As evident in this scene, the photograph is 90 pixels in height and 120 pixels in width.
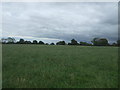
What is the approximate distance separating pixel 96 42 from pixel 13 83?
40.3 meters

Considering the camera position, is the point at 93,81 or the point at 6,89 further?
the point at 93,81

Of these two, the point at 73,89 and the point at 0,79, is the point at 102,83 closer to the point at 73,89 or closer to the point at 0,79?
the point at 73,89

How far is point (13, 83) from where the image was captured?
2.29 metres

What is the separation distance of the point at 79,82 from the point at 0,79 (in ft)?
7.58

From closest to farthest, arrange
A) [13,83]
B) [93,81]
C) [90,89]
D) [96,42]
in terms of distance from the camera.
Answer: [90,89] → [13,83] → [93,81] → [96,42]

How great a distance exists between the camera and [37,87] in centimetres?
218

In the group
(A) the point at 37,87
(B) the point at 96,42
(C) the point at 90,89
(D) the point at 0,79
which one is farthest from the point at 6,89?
(B) the point at 96,42

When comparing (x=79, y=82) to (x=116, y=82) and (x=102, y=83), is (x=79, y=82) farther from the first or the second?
(x=116, y=82)

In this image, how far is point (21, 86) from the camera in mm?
2172

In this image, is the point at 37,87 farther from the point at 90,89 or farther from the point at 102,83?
the point at 102,83

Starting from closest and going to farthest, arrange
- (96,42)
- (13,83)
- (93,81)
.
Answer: (13,83)
(93,81)
(96,42)

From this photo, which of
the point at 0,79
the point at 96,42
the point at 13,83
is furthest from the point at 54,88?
the point at 96,42

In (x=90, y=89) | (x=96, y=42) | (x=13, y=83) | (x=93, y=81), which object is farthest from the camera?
(x=96, y=42)

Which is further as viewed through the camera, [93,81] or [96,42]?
[96,42]
